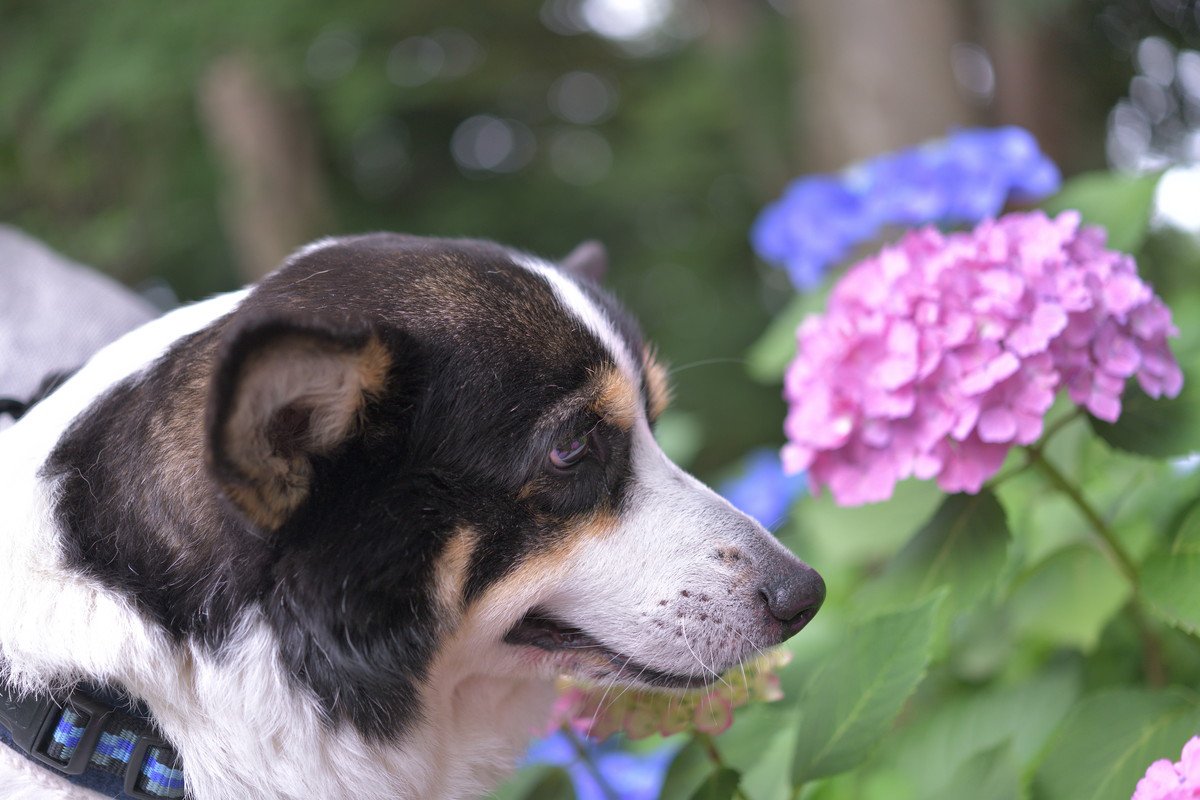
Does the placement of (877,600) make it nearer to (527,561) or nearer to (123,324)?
(527,561)

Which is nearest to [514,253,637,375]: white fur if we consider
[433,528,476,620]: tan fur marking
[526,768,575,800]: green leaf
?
[433,528,476,620]: tan fur marking

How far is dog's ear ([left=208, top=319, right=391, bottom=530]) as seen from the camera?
149cm

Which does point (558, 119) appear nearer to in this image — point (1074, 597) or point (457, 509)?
point (1074, 597)

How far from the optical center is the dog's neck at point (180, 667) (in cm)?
167

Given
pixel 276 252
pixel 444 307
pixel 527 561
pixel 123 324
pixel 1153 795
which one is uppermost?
pixel 444 307

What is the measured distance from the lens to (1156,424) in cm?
201

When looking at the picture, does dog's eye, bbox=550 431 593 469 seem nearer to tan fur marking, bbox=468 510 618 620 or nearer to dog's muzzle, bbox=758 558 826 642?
tan fur marking, bbox=468 510 618 620

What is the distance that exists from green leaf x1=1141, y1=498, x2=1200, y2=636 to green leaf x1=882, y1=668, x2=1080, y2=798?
475 millimetres

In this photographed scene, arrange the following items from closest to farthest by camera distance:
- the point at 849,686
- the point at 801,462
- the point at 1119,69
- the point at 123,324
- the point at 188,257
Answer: the point at 849,686 < the point at 801,462 < the point at 123,324 < the point at 1119,69 < the point at 188,257

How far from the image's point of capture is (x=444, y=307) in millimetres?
1873

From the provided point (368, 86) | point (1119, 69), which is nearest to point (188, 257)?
point (368, 86)

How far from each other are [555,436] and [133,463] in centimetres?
67

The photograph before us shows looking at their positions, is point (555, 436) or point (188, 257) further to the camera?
point (188, 257)

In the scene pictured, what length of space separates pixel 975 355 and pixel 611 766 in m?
1.33
